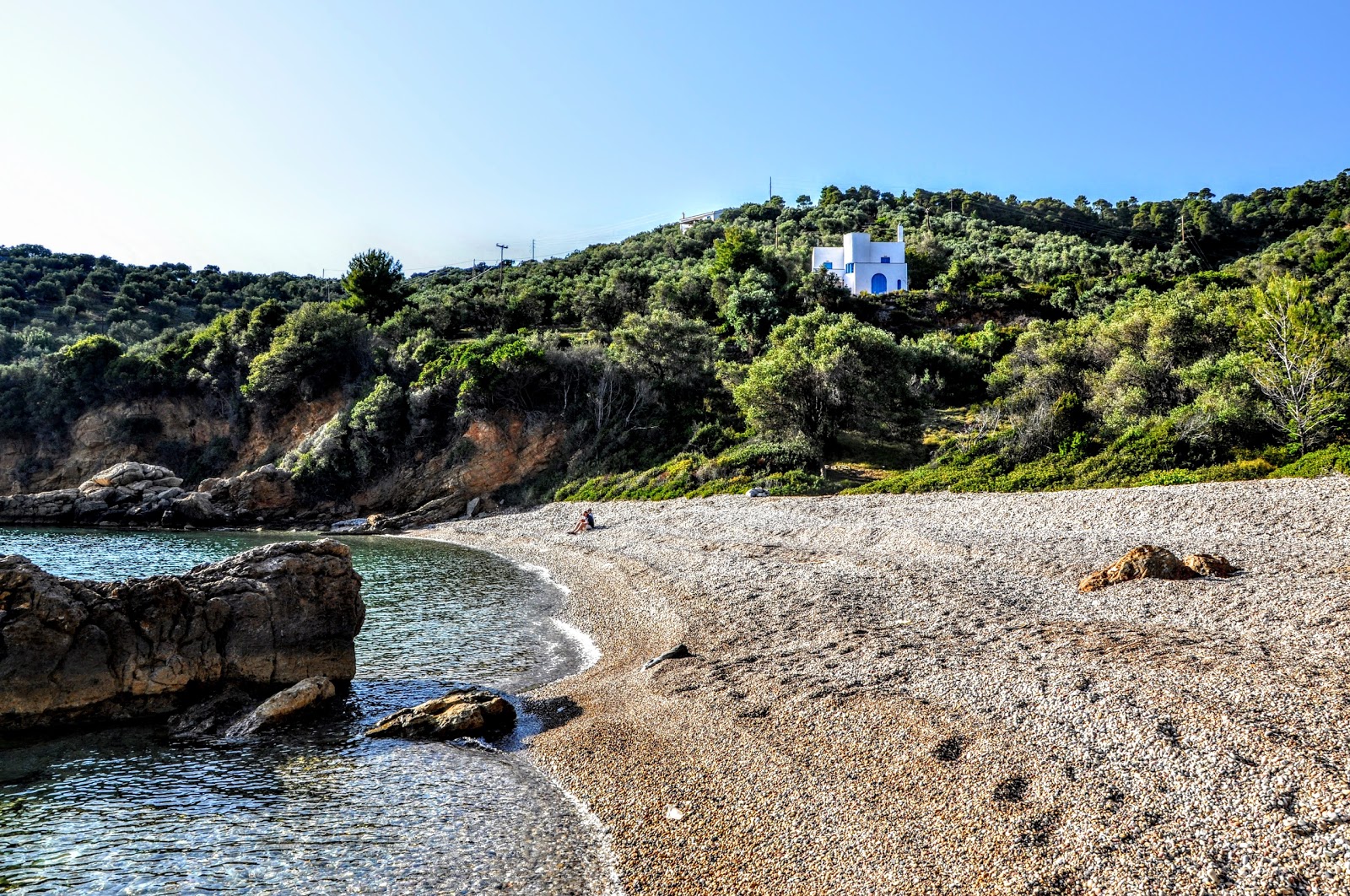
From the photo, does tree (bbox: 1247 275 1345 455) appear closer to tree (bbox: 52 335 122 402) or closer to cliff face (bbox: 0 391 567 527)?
cliff face (bbox: 0 391 567 527)

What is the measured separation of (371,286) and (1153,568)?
67861 mm

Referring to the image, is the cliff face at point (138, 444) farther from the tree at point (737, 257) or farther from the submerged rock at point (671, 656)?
the submerged rock at point (671, 656)

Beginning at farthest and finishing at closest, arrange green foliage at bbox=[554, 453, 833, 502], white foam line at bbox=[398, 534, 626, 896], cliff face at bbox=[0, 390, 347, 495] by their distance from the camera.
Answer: cliff face at bbox=[0, 390, 347, 495], green foliage at bbox=[554, 453, 833, 502], white foam line at bbox=[398, 534, 626, 896]

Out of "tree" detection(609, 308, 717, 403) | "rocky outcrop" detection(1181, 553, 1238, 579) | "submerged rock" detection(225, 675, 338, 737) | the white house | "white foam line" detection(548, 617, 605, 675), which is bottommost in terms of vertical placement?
"white foam line" detection(548, 617, 605, 675)

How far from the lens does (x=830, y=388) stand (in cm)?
3997

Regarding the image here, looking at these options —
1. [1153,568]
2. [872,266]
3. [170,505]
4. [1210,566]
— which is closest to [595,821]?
[1153,568]

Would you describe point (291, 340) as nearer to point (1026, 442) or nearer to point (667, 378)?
point (667, 378)

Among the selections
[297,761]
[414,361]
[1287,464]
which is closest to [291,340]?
[414,361]

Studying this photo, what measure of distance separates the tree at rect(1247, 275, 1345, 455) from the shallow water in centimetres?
2964

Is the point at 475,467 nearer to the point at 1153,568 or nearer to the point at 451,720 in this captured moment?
the point at 451,720

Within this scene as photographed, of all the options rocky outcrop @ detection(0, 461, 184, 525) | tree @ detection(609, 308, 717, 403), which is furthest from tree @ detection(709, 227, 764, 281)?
rocky outcrop @ detection(0, 461, 184, 525)

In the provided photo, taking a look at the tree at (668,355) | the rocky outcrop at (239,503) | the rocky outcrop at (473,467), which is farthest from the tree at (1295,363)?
the rocky outcrop at (239,503)

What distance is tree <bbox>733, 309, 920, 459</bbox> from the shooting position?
3966 cm

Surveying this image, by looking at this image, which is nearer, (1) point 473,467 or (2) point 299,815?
(2) point 299,815
